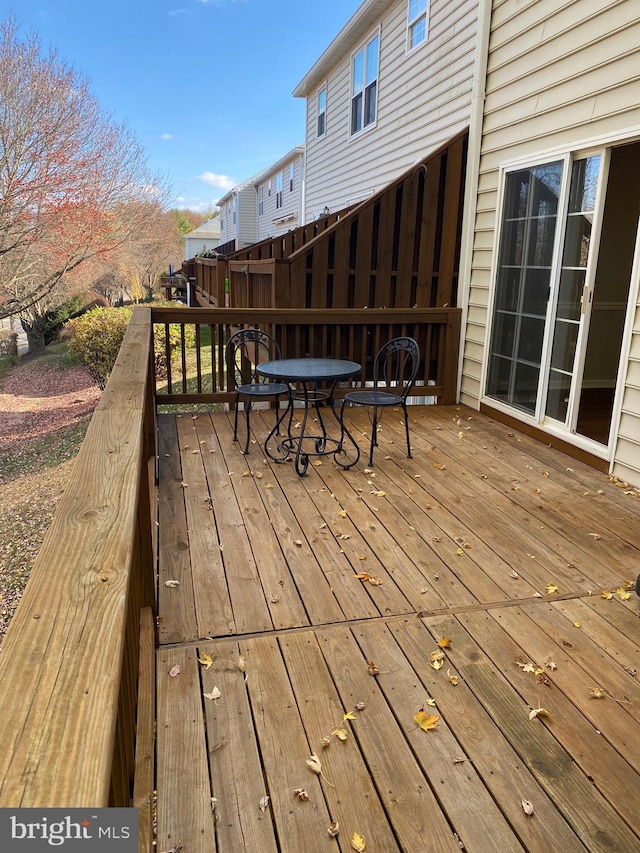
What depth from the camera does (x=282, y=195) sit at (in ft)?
61.2

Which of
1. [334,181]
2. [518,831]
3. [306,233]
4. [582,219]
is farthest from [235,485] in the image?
[334,181]

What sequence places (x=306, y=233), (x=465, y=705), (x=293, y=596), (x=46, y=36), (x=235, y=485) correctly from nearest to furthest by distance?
(x=465, y=705), (x=293, y=596), (x=235, y=485), (x=306, y=233), (x=46, y=36)

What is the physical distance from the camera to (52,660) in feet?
2.66

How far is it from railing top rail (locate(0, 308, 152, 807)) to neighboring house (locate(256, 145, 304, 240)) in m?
13.7

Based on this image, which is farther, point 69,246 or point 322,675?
point 69,246

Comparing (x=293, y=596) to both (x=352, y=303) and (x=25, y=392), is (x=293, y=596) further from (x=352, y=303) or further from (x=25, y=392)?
(x=25, y=392)

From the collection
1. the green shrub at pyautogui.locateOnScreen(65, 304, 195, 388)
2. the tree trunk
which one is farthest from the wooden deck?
the tree trunk

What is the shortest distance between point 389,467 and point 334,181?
317 inches

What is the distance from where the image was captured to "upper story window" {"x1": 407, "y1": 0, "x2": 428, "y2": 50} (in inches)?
283

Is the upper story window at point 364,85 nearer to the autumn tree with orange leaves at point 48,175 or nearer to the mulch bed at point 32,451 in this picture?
the mulch bed at point 32,451

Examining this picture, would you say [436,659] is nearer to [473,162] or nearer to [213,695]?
[213,695]

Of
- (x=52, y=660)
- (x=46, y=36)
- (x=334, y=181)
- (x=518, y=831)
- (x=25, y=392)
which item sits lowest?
(x=25, y=392)

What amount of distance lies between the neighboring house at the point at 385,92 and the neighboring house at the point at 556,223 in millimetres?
1381

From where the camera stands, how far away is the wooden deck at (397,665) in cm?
155
